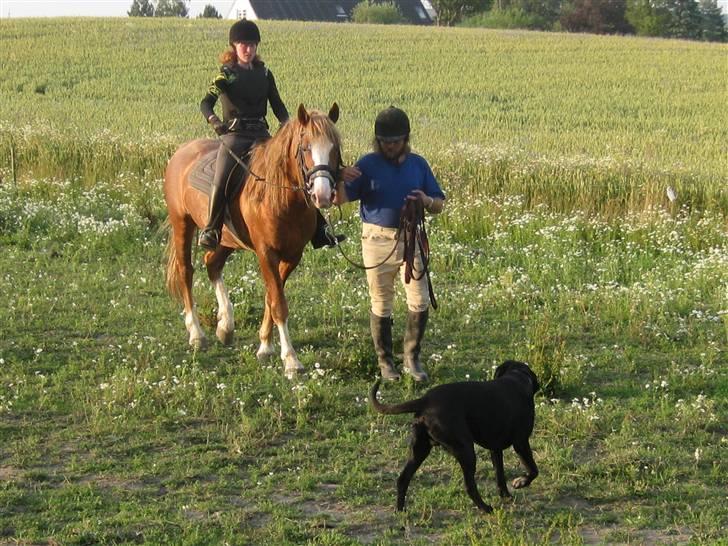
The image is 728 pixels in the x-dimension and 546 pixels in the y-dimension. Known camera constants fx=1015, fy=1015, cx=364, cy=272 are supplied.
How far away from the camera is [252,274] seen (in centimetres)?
1081

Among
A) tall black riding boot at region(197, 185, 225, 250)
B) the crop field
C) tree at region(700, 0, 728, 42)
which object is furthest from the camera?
tree at region(700, 0, 728, 42)

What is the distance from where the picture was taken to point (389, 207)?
24.7ft

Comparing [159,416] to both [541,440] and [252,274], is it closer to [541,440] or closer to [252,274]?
[541,440]

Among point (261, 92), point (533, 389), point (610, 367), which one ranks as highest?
point (261, 92)

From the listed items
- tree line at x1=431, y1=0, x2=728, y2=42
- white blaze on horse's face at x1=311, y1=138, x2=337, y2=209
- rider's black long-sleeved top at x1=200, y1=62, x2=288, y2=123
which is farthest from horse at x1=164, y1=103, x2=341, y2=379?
tree line at x1=431, y1=0, x2=728, y2=42

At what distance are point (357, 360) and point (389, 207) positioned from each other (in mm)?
1269

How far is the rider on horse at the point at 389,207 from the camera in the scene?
7.38 meters

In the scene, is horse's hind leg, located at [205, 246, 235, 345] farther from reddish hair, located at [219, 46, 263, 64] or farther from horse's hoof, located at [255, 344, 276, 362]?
reddish hair, located at [219, 46, 263, 64]

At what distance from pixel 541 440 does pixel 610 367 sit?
1.91m

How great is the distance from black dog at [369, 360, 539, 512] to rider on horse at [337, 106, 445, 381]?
217 cm

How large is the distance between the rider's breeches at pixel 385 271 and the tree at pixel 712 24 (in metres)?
80.6

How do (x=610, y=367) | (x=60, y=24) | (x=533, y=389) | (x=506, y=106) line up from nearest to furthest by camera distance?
(x=533, y=389) → (x=610, y=367) → (x=506, y=106) → (x=60, y=24)

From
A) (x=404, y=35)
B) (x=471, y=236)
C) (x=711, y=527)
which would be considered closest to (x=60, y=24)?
(x=404, y=35)

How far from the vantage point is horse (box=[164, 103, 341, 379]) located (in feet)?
24.3
